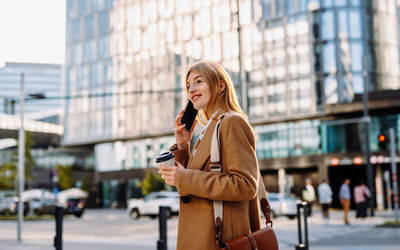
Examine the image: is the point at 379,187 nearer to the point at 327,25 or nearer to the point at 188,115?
the point at 327,25

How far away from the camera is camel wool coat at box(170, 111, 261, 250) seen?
2230 millimetres

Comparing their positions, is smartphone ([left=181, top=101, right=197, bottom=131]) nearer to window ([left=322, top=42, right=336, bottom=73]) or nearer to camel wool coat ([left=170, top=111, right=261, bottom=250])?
camel wool coat ([left=170, top=111, right=261, bottom=250])

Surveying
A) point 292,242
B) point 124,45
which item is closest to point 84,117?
point 124,45

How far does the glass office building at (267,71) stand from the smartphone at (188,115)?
3120cm

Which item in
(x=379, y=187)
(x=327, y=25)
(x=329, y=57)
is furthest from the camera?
(x=327, y=25)

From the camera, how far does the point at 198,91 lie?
8.18 feet

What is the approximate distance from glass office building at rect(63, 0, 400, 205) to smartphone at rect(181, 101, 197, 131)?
3120cm

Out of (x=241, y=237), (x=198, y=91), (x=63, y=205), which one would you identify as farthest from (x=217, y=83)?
(x=63, y=205)

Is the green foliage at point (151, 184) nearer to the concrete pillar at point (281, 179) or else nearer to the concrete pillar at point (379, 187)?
the concrete pillar at point (281, 179)

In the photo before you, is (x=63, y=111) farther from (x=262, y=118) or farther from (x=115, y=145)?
(x=262, y=118)

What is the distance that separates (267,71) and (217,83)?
42.8 m

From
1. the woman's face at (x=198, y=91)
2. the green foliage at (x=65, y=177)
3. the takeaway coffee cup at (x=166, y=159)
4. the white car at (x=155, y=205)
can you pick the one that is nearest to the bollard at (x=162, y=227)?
the woman's face at (x=198, y=91)

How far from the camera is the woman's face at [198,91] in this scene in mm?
2485

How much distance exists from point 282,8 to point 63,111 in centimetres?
2848
